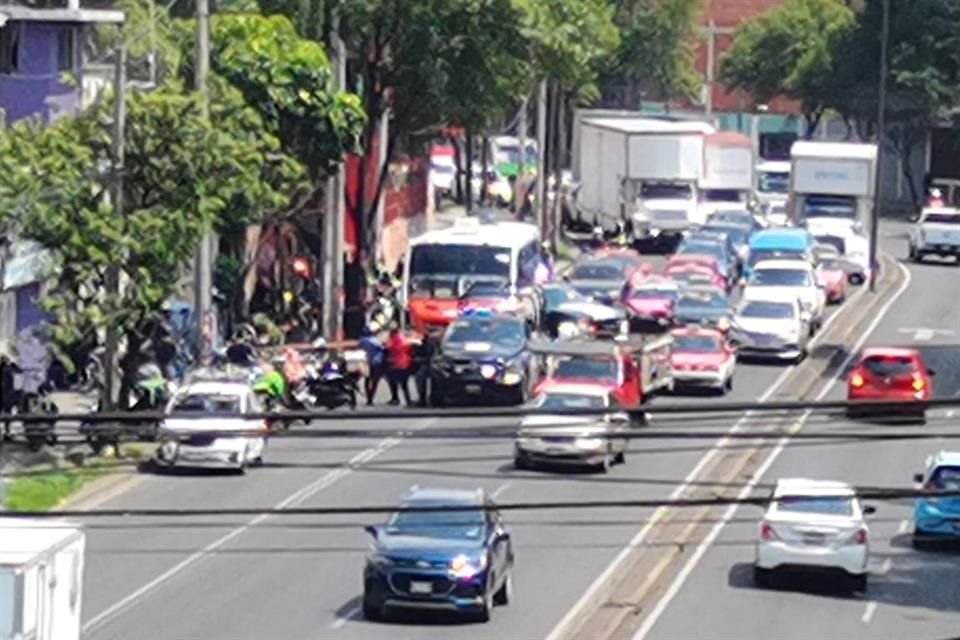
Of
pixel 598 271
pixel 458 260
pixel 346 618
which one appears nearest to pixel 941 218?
pixel 598 271

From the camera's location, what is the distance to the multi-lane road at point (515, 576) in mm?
30609

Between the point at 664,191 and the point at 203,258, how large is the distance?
40.9m

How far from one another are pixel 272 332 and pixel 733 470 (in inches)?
470

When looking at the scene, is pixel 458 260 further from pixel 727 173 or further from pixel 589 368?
pixel 727 173

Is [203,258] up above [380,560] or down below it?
above

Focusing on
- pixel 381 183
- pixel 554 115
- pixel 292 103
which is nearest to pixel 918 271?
pixel 554 115

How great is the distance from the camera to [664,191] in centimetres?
8362

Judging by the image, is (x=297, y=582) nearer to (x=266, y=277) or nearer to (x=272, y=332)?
(x=272, y=332)

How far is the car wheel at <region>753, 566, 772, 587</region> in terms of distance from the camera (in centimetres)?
3416

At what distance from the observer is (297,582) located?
108ft

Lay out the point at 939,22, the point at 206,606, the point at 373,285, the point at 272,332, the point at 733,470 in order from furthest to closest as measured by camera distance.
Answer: the point at 939,22
the point at 373,285
the point at 272,332
the point at 733,470
the point at 206,606

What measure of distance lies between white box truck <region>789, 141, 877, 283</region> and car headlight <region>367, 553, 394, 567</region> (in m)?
49.4

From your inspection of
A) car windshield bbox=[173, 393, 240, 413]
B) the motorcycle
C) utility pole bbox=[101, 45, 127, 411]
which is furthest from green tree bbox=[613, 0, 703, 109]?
car windshield bbox=[173, 393, 240, 413]

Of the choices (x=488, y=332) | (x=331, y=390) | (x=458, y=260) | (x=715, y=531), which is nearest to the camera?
(x=715, y=531)
